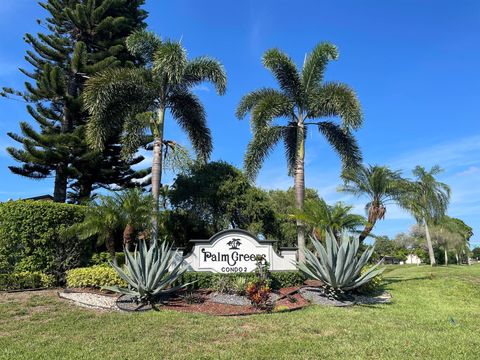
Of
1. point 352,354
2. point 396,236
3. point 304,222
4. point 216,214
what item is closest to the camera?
point 352,354

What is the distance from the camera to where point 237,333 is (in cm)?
769

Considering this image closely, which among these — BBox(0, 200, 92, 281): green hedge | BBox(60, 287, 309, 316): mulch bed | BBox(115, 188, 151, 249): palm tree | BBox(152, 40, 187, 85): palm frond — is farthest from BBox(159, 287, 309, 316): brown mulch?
BBox(152, 40, 187, 85): palm frond

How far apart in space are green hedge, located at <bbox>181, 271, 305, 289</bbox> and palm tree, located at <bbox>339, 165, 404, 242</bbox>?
13.5ft

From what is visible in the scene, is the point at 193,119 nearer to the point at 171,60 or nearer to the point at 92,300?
the point at 171,60

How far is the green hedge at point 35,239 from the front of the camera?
1307 cm

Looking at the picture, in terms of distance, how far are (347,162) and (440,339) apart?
36.2 ft

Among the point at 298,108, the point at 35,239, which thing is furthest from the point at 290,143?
the point at 35,239

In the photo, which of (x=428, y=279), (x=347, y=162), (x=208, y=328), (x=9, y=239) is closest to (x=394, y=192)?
(x=347, y=162)

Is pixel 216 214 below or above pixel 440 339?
above

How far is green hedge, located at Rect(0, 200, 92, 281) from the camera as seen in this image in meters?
13.1

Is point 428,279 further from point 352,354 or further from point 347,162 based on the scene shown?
point 352,354

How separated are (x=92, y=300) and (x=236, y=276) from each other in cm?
386

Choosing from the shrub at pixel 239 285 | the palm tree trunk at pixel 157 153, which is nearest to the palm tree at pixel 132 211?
the palm tree trunk at pixel 157 153

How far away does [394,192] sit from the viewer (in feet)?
55.1
